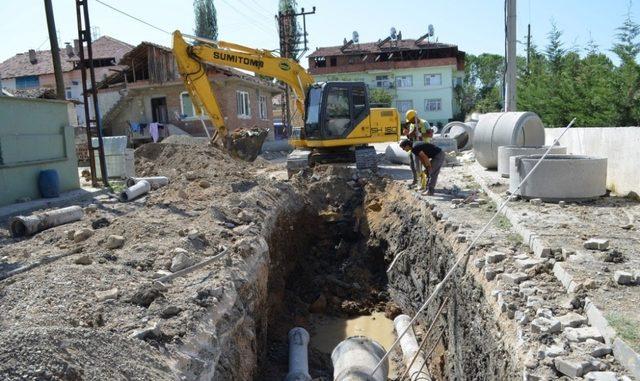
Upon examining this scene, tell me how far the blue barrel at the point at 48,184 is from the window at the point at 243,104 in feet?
59.7

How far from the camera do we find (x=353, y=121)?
557 inches

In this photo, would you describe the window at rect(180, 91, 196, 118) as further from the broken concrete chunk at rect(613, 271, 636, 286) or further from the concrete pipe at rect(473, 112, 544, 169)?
the broken concrete chunk at rect(613, 271, 636, 286)

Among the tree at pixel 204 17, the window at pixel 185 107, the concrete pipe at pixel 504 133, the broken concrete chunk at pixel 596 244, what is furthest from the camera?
the tree at pixel 204 17

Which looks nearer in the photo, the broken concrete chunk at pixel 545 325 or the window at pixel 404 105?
the broken concrete chunk at pixel 545 325

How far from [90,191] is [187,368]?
32.6ft

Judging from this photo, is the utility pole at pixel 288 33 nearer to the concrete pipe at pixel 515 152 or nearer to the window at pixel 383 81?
the window at pixel 383 81

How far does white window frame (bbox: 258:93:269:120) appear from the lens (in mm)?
33594

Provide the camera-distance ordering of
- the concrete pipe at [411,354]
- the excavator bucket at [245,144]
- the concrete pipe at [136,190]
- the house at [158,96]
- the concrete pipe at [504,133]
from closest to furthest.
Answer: the concrete pipe at [411,354]
the concrete pipe at [136,190]
the concrete pipe at [504,133]
the excavator bucket at [245,144]
the house at [158,96]

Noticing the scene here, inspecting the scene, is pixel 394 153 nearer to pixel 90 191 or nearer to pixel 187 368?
pixel 90 191

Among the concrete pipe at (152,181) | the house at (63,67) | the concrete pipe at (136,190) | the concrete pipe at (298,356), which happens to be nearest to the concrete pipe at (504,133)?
the concrete pipe at (298,356)

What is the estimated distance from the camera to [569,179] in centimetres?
832

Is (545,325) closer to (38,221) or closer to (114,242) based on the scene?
(114,242)

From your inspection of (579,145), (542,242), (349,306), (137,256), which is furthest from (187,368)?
(579,145)

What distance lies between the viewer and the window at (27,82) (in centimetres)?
3769
